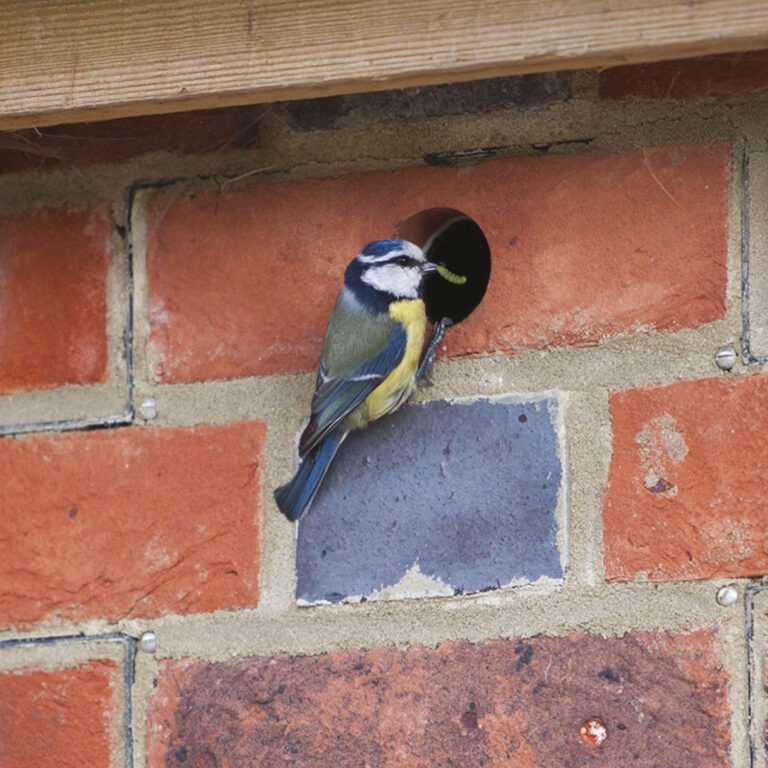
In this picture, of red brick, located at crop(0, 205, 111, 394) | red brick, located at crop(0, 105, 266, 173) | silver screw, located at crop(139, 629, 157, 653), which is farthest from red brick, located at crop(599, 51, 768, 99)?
silver screw, located at crop(139, 629, 157, 653)

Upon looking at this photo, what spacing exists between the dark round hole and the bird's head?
0.13 feet

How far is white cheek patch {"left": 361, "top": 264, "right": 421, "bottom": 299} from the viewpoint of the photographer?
6.13ft

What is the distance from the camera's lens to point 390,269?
75.1 inches

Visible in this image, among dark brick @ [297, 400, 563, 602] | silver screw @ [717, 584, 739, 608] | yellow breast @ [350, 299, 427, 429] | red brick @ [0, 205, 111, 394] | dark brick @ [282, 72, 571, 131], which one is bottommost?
silver screw @ [717, 584, 739, 608]

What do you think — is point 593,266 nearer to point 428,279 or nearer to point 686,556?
point 686,556

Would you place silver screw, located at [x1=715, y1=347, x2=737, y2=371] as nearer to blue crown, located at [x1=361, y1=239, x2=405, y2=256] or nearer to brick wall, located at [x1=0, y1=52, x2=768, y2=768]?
brick wall, located at [x1=0, y1=52, x2=768, y2=768]

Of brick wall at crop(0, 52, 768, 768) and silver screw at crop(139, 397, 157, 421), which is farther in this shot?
silver screw at crop(139, 397, 157, 421)

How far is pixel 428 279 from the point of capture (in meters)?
2.27

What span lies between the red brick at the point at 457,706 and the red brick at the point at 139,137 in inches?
25.0

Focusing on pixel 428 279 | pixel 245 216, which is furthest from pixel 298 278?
pixel 428 279

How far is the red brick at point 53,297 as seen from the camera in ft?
5.93

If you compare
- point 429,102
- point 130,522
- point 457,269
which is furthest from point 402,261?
point 130,522

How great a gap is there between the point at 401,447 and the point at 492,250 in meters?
0.26

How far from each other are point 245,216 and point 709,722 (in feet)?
2.68
